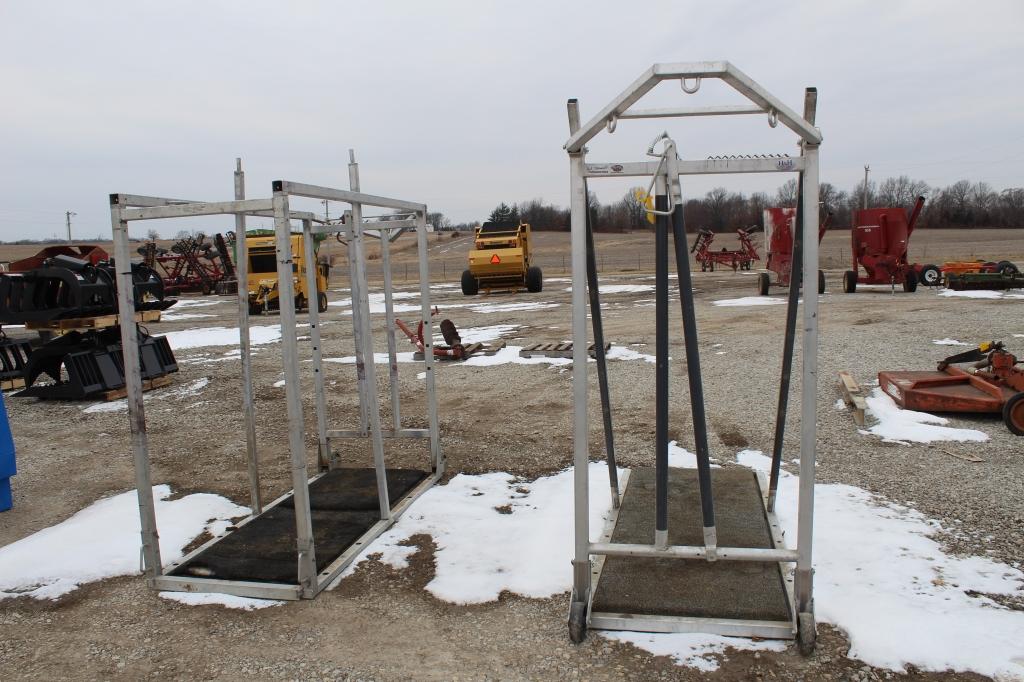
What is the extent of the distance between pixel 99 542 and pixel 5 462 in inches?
50.2

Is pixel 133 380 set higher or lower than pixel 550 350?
higher

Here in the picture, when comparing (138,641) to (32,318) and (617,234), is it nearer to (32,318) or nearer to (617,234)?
(32,318)

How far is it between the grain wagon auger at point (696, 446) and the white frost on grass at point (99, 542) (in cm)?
269

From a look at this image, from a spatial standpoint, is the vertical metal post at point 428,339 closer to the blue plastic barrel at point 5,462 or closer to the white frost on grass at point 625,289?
the blue plastic barrel at point 5,462

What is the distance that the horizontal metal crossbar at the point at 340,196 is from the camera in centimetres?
374

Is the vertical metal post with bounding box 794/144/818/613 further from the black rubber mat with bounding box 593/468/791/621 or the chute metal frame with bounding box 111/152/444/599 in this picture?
the chute metal frame with bounding box 111/152/444/599

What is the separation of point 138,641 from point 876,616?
3464 millimetres

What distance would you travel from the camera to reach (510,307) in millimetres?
19922

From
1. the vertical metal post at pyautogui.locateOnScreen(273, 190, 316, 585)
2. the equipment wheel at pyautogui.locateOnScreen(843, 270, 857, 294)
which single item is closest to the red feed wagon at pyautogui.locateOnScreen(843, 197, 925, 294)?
the equipment wheel at pyautogui.locateOnScreen(843, 270, 857, 294)

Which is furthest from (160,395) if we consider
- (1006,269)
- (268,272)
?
(1006,269)

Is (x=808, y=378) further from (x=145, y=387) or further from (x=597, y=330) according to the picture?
(x=145, y=387)

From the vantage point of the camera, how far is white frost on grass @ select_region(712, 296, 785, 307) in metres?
17.3

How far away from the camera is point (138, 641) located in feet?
11.6

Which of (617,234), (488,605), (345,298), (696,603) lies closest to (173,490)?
(488,605)
